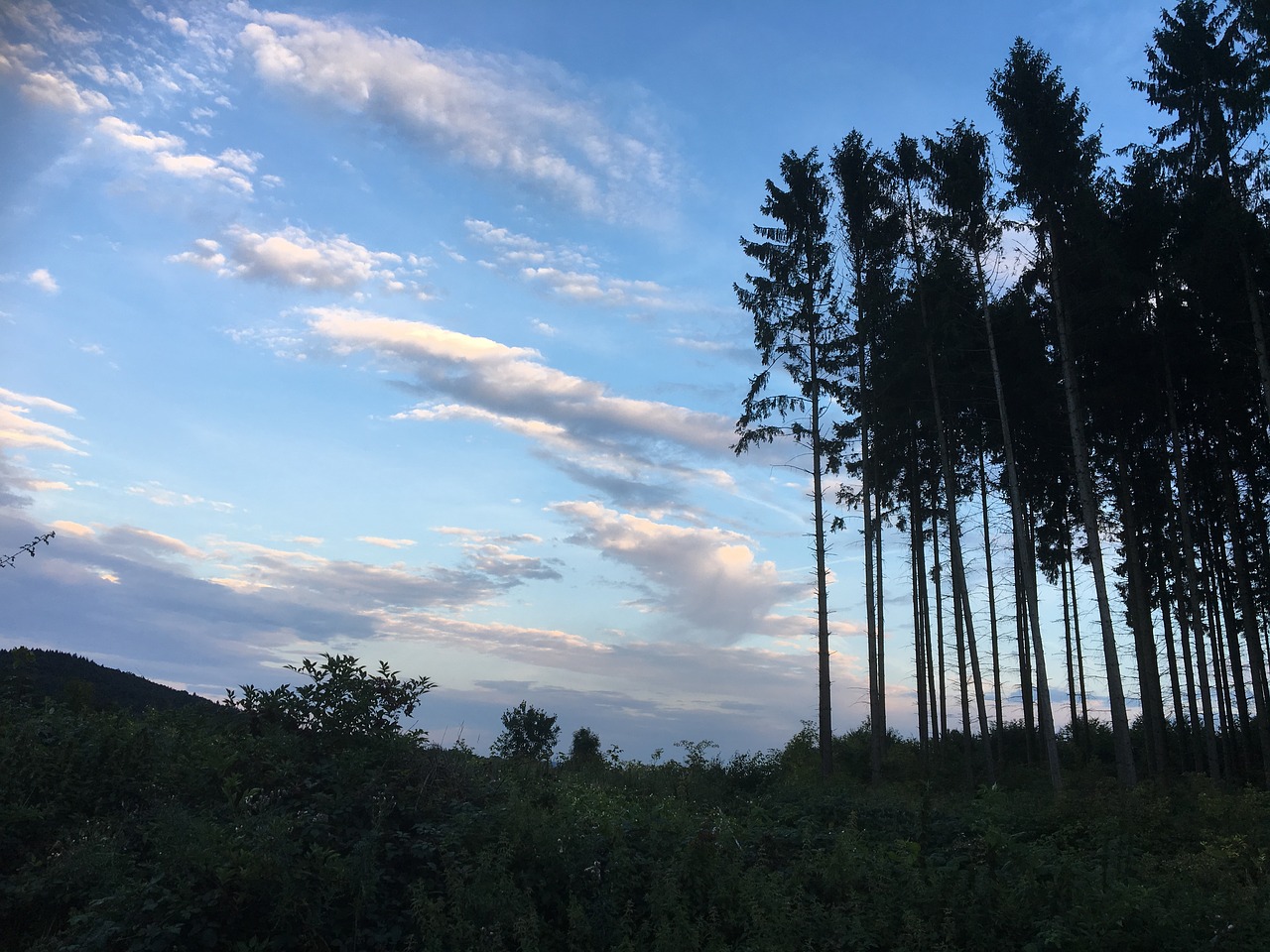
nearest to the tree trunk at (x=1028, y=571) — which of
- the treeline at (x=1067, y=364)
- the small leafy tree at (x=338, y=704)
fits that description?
the treeline at (x=1067, y=364)

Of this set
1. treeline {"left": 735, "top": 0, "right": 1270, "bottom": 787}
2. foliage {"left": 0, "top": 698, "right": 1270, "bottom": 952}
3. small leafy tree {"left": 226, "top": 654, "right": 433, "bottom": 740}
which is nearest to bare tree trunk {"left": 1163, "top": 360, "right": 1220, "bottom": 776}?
treeline {"left": 735, "top": 0, "right": 1270, "bottom": 787}

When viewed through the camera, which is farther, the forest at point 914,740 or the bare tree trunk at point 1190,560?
the bare tree trunk at point 1190,560

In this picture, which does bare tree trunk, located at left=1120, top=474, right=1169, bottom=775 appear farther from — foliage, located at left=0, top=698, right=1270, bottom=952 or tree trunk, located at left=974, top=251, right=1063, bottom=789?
foliage, located at left=0, top=698, right=1270, bottom=952

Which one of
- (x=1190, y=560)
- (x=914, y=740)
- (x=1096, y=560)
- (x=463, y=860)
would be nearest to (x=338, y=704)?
(x=463, y=860)

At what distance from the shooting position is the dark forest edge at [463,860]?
6.50 m

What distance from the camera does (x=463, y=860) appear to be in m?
7.52

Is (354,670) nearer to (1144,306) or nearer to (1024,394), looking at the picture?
(1024,394)

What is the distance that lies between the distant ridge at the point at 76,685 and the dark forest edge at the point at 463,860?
0.23 meters

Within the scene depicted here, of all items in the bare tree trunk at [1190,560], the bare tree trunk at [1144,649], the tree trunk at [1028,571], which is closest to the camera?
the tree trunk at [1028,571]

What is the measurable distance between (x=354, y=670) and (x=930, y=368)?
18806 mm

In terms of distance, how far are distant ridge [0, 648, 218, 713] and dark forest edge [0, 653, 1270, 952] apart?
0.75 ft

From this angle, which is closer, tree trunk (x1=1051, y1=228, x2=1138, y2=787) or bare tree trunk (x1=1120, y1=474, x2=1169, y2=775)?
tree trunk (x1=1051, y1=228, x2=1138, y2=787)

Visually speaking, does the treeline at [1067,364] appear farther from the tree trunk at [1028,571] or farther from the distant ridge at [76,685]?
the distant ridge at [76,685]

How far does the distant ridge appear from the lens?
11.0 m
